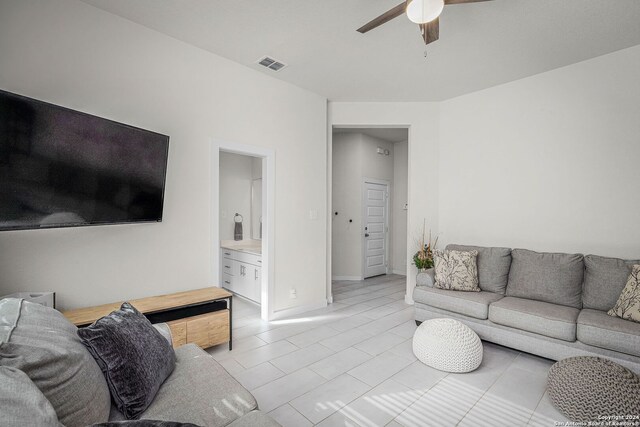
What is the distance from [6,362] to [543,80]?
196 inches

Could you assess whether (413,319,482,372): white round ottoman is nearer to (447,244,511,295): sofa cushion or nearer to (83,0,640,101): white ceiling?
(447,244,511,295): sofa cushion

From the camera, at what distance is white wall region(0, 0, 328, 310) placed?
7.33 feet

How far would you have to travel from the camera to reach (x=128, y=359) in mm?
1397

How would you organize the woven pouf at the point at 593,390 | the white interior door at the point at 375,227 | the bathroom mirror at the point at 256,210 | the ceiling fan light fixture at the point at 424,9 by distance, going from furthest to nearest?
1. the white interior door at the point at 375,227
2. the bathroom mirror at the point at 256,210
3. the ceiling fan light fixture at the point at 424,9
4. the woven pouf at the point at 593,390

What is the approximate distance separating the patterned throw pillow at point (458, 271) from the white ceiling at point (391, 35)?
86.7 inches

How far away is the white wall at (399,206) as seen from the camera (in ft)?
22.0

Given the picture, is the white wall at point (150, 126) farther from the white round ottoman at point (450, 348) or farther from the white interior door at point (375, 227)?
the white interior door at point (375, 227)

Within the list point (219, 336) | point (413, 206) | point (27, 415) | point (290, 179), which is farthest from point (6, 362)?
point (413, 206)

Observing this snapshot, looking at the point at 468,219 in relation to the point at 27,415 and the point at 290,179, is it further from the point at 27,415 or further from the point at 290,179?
the point at 27,415

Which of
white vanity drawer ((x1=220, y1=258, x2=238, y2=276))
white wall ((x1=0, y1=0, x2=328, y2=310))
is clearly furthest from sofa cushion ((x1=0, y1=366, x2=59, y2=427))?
white vanity drawer ((x1=220, y1=258, x2=238, y2=276))

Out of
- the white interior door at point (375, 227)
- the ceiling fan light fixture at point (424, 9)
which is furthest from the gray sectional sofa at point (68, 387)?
the white interior door at point (375, 227)

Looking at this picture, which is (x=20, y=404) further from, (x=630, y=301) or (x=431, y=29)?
(x=630, y=301)

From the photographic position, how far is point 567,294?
9.56 ft

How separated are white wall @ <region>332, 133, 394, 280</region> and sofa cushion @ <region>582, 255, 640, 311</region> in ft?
12.1
